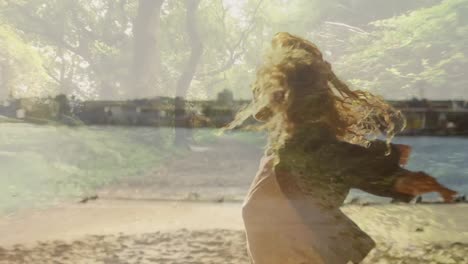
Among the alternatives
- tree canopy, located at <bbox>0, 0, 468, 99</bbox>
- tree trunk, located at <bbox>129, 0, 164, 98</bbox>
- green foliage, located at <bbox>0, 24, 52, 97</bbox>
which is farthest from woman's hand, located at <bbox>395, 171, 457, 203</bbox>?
green foliage, located at <bbox>0, 24, 52, 97</bbox>

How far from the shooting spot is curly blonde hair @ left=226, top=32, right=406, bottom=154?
3.48 ft

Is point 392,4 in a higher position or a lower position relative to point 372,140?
higher

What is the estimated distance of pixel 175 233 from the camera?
4.01 feet

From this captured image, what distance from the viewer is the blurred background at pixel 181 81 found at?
3.85ft

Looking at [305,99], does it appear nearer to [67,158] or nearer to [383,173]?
[383,173]

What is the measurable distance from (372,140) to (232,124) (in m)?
0.33

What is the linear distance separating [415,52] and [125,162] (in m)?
0.77

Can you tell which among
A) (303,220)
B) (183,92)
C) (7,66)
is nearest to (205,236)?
(303,220)

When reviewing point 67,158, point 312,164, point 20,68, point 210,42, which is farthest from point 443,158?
point 20,68

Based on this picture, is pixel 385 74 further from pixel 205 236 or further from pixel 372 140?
pixel 205 236

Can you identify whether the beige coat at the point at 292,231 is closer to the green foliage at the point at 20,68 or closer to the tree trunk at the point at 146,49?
the tree trunk at the point at 146,49

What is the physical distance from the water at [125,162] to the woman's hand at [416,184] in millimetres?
81

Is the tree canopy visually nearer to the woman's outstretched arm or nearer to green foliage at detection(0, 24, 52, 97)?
green foliage at detection(0, 24, 52, 97)

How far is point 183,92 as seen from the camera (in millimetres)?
1212
